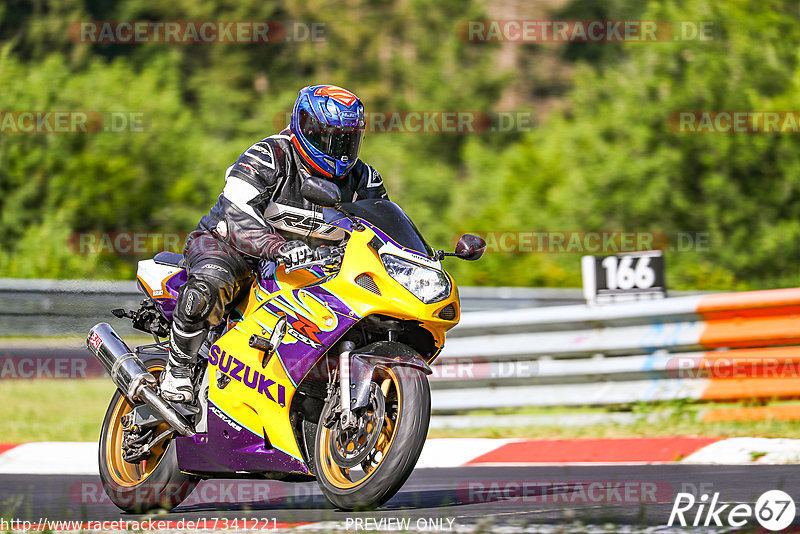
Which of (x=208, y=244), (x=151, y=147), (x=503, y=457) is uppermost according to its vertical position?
(x=151, y=147)

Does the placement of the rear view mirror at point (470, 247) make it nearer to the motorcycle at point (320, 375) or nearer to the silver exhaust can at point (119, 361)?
the motorcycle at point (320, 375)

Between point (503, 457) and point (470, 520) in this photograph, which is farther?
point (503, 457)

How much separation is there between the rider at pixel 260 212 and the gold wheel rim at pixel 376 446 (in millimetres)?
887

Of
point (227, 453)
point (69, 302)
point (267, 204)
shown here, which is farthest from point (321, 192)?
point (69, 302)

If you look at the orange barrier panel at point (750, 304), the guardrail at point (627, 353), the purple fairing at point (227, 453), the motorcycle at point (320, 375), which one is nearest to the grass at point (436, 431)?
the guardrail at point (627, 353)

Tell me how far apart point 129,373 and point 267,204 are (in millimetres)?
1169

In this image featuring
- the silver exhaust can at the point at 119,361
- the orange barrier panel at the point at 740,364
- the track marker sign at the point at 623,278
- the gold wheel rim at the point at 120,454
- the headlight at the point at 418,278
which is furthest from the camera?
the track marker sign at the point at 623,278

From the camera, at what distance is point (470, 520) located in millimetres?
5109

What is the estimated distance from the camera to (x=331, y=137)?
5.67 m

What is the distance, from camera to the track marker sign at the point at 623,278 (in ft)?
28.7

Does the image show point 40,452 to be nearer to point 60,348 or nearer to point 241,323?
point 60,348

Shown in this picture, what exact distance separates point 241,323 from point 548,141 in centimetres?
2231

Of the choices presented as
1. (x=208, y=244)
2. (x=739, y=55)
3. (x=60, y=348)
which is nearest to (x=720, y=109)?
(x=739, y=55)

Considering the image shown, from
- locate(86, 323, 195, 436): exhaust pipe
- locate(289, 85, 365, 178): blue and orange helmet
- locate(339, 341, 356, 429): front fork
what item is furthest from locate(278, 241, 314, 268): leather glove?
locate(86, 323, 195, 436): exhaust pipe
